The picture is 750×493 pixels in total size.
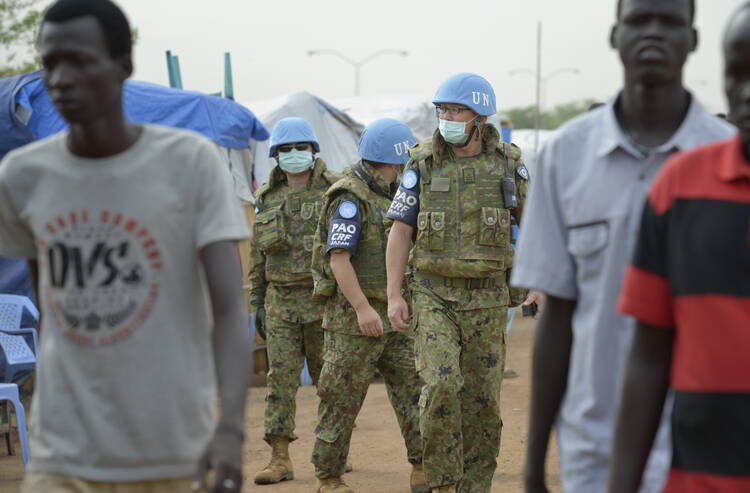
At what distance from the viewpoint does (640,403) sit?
2.36 metres

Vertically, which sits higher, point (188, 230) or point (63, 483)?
point (188, 230)

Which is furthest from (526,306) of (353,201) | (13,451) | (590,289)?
(13,451)

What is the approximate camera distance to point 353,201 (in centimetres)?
706

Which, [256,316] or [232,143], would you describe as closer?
[256,316]

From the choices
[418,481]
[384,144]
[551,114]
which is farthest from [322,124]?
[551,114]

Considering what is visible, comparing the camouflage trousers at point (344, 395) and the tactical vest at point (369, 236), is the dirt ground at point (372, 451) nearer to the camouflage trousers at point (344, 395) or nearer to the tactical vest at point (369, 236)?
the camouflage trousers at point (344, 395)

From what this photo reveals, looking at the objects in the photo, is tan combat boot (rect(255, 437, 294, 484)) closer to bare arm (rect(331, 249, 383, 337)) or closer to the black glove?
the black glove

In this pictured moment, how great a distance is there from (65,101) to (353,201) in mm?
4327

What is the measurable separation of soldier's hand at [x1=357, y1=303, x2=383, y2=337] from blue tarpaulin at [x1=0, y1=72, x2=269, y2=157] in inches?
170

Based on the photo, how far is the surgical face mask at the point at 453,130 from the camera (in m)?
6.20

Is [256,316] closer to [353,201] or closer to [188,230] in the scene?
[353,201]

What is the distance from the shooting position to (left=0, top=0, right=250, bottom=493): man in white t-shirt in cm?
273

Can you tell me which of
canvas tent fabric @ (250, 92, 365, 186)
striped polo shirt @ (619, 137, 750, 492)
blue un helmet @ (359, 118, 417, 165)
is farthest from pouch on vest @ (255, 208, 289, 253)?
canvas tent fabric @ (250, 92, 365, 186)

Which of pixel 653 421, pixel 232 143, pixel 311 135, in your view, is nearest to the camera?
pixel 653 421
